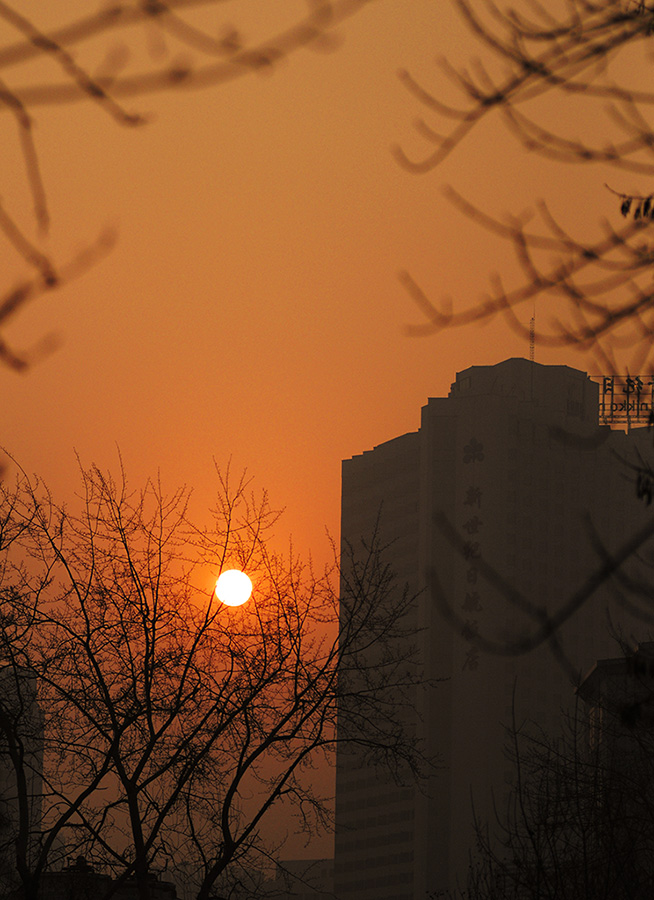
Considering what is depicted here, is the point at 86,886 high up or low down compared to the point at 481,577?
down

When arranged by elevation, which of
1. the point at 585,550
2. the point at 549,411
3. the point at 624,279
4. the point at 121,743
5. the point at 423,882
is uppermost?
the point at 549,411

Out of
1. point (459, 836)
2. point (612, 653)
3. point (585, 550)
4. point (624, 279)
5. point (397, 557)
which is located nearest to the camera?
point (624, 279)

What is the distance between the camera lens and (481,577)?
112375mm

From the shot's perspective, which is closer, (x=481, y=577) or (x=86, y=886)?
(x=86, y=886)

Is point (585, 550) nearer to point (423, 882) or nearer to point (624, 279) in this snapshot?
point (423, 882)

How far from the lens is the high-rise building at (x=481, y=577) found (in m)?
114

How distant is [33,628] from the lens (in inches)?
620

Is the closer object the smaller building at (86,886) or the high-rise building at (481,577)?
the smaller building at (86,886)

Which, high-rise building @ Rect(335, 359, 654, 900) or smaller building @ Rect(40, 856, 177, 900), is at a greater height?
high-rise building @ Rect(335, 359, 654, 900)

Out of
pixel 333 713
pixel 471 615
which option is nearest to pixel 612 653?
pixel 471 615

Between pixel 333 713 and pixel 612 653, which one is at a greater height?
pixel 612 653

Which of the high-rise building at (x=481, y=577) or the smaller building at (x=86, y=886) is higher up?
the high-rise building at (x=481, y=577)

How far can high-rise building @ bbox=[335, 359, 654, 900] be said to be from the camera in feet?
375

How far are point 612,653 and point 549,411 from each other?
25.7m
